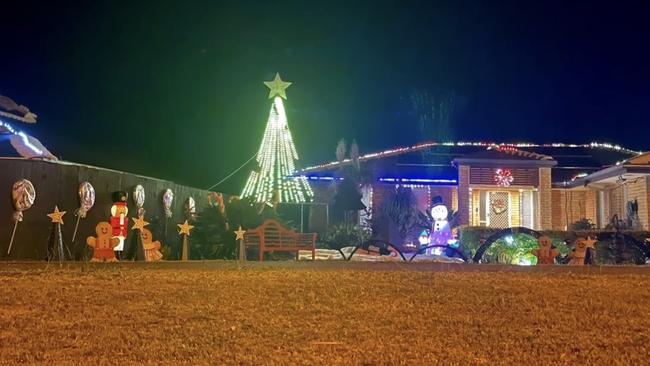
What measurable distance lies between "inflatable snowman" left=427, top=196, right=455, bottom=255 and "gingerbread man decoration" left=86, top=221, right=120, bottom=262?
900 centimetres

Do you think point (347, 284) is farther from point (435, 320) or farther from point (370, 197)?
point (370, 197)

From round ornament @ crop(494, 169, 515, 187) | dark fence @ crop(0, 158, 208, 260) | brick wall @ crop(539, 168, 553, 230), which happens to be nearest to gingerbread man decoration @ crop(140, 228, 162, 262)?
dark fence @ crop(0, 158, 208, 260)

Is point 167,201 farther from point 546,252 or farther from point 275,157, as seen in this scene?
point 546,252

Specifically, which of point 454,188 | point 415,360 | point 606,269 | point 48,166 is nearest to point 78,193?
point 48,166

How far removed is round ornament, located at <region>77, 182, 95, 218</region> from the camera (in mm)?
10250

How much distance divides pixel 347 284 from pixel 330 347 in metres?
2.87

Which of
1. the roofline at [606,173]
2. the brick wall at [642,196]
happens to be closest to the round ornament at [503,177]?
the roofline at [606,173]

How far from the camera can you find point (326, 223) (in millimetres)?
18688

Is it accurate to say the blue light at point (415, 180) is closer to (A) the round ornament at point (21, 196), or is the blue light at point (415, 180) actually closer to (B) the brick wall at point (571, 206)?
(B) the brick wall at point (571, 206)

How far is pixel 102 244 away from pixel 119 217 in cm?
94

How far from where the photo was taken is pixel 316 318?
557cm

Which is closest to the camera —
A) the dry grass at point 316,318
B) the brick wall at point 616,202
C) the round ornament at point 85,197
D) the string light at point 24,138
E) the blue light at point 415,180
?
the dry grass at point 316,318

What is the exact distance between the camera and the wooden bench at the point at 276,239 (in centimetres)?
1082

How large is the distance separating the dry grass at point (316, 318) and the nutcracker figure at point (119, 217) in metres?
2.04
